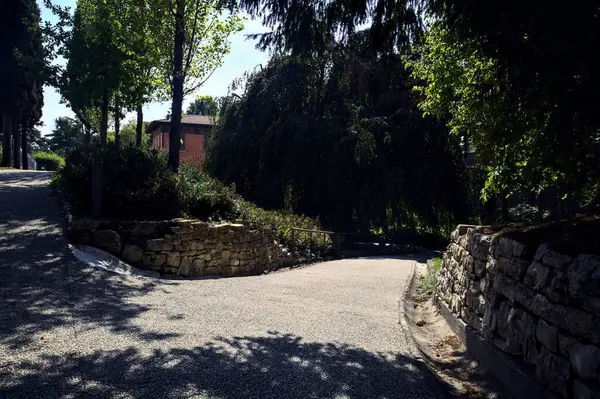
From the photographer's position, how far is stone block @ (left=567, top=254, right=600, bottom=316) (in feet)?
11.2

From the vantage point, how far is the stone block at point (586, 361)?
3.24 m

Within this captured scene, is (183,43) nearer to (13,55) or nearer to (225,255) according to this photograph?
(225,255)

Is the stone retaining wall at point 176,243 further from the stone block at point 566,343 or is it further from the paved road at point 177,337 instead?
the stone block at point 566,343

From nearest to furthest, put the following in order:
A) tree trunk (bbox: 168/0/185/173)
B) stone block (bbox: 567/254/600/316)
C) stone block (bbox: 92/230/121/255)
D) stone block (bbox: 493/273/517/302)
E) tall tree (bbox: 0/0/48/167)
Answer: stone block (bbox: 567/254/600/316) → stone block (bbox: 493/273/517/302) → stone block (bbox: 92/230/121/255) → tree trunk (bbox: 168/0/185/173) → tall tree (bbox: 0/0/48/167)

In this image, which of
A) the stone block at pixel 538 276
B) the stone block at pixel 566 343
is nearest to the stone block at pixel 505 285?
the stone block at pixel 538 276

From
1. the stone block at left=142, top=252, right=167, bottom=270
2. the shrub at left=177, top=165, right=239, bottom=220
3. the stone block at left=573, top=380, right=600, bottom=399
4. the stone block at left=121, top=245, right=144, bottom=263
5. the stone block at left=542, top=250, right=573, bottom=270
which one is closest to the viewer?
the stone block at left=573, top=380, right=600, bottom=399

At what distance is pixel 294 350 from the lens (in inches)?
218

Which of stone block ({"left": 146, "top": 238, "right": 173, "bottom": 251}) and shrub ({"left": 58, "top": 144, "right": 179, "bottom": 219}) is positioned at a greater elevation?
shrub ({"left": 58, "top": 144, "right": 179, "bottom": 219})

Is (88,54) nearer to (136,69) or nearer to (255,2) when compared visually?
(136,69)

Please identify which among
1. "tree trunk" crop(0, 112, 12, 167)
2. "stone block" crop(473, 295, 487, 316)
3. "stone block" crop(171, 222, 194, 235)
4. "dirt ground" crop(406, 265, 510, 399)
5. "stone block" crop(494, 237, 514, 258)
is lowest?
"dirt ground" crop(406, 265, 510, 399)

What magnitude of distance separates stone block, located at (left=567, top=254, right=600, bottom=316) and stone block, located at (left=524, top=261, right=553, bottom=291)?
0.39 meters

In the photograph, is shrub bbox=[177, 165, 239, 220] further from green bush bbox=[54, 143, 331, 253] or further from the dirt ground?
the dirt ground

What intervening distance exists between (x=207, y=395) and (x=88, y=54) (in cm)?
1698

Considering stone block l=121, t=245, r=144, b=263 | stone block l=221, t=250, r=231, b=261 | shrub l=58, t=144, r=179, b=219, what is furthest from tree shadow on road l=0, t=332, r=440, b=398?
stone block l=221, t=250, r=231, b=261
